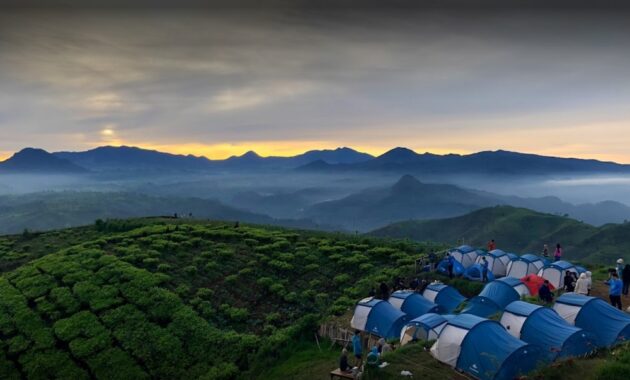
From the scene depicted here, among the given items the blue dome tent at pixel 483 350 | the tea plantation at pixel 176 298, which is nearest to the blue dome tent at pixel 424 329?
the blue dome tent at pixel 483 350

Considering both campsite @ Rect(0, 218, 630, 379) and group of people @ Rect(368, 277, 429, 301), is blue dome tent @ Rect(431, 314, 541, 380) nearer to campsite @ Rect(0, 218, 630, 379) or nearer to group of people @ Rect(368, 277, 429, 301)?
campsite @ Rect(0, 218, 630, 379)

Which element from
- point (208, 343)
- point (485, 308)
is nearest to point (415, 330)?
point (485, 308)

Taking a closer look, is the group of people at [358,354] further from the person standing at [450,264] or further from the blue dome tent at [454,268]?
the blue dome tent at [454,268]

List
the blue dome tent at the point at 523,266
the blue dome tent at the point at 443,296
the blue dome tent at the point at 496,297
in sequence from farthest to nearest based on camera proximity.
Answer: the blue dome tent at the point at 523,266
the blue dome tent at the point at 443,296
the blue dome tent at the point at 496,297

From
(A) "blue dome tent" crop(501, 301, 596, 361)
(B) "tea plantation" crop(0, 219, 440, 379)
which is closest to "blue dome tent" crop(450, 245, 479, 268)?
(B) "tea plantation" crop(0, 219, 440, 379)

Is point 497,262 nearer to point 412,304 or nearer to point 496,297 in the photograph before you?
point 496,297

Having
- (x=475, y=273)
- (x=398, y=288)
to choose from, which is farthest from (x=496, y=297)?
(x=475, y=273)
